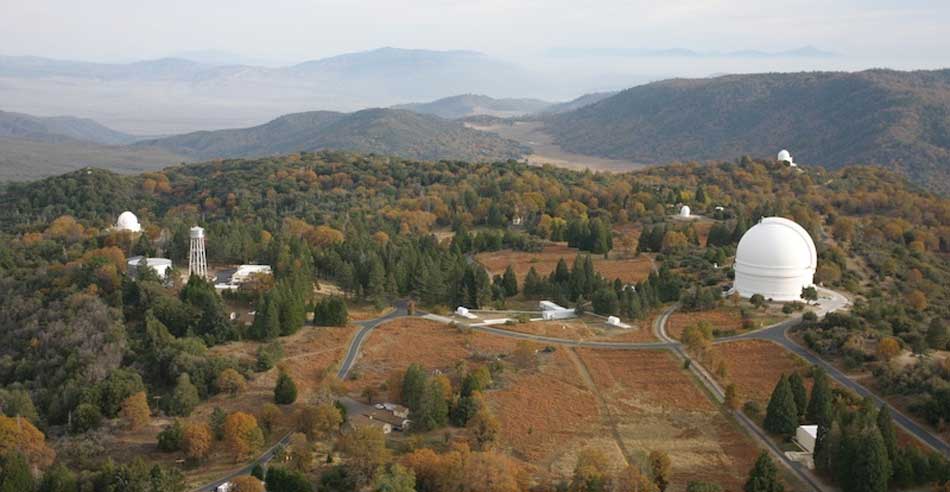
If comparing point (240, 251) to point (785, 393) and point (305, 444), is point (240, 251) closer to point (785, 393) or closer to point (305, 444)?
point (305, 444)

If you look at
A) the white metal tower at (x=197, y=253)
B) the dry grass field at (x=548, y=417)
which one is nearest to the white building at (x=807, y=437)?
the dry grass field at (x=548, y=417)

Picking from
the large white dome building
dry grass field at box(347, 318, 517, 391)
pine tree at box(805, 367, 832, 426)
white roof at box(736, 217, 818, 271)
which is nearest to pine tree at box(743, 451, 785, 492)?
pine tree at box(805, 367, 832, 426)

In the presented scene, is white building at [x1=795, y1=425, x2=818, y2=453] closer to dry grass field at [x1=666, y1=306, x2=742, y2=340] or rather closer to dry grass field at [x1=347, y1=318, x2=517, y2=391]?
dry grass field at [x1=666, y1=306, x2=742, y2=340]

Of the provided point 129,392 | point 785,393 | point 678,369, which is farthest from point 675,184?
point 129,392

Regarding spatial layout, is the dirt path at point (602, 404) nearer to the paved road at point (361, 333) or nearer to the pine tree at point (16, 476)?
the paved road at point (361, 333)

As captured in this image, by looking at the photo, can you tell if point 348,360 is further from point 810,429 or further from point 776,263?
point 776,263
